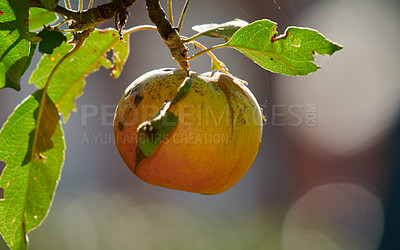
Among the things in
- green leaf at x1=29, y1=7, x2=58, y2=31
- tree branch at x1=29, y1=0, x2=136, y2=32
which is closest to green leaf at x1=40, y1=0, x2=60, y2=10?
tree branch at x1=29, y1=0, x2=136, y2=32

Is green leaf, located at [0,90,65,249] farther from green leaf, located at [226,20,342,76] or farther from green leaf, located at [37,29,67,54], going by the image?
green leaf, located at [226,20,342,76]

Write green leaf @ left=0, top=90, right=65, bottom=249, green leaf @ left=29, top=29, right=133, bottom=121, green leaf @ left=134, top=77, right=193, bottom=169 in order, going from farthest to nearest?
1. green leaf @ left=29, top=29, right=133, bottom=121
2. green leaf @ left=0, top=90, right=65, bottom=249
3. green leaf @ left=134, top=77, right=193, bottom=169

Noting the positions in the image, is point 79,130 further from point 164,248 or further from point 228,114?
point 228,114

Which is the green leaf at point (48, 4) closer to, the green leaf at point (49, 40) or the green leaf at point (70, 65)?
the green leaf at point (49, 40)

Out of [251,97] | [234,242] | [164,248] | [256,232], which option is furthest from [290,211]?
[251,97]

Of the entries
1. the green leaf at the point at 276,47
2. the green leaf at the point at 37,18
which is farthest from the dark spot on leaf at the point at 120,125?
the green leaf at the point at 37,18

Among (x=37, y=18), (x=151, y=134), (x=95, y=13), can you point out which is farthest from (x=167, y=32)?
(x=37, y=18)
